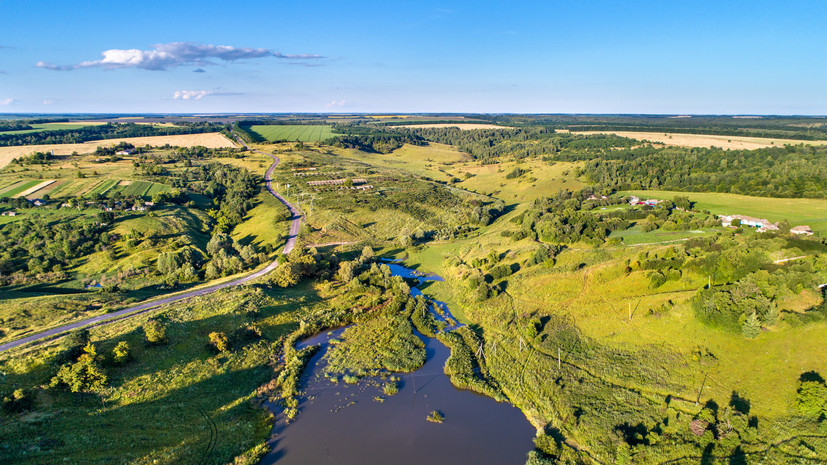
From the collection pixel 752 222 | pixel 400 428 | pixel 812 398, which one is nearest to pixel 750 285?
pixel 812 398

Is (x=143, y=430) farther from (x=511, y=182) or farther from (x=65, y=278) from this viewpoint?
(x=511, y=182)

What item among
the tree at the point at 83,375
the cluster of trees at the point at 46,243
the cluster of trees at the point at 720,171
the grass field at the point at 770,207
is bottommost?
the tree at the point at 83,375


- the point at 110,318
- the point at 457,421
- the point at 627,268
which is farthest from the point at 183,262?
the point at 627,268

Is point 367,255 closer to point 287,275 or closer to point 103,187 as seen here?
point 287,275

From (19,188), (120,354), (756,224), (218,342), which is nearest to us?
(120,354)

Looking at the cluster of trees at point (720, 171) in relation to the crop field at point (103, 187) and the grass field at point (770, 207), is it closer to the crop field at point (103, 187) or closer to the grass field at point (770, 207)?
the grass field at point (770, 207)

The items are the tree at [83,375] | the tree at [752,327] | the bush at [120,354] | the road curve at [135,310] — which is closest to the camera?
the tree at [83,375]

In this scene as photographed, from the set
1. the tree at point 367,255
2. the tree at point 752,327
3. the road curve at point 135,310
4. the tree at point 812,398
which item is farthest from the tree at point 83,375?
the tree at point 752,327
